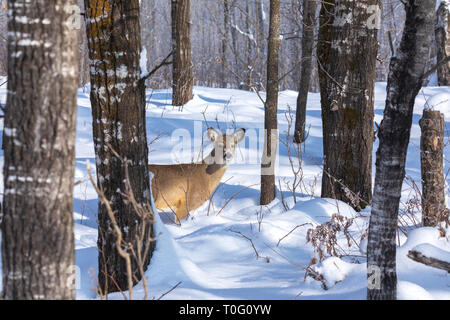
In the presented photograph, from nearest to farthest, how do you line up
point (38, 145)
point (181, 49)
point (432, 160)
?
point (38, 145) < point (432, 160) < point (181, 49)

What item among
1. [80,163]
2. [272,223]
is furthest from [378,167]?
[80,163]

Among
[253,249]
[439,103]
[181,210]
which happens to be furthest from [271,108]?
[253,249]

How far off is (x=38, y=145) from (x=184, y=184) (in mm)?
4514

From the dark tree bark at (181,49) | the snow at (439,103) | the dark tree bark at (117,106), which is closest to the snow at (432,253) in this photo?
the dark tree bark at (117,106)

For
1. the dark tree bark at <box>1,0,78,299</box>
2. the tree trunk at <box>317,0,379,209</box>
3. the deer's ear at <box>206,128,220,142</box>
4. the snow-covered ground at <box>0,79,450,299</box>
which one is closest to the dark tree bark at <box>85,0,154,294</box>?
the snow-covered ground at <box>0,79,450,299</box>

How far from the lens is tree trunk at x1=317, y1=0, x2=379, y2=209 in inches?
219

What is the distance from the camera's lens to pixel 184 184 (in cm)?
667

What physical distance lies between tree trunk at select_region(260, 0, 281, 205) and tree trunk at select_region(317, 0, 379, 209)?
62cm

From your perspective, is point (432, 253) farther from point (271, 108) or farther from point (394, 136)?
point (271, 108)

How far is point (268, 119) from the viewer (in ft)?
20.7

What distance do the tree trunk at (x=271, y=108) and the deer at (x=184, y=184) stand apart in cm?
85

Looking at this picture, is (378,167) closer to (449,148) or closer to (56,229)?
(56,229)

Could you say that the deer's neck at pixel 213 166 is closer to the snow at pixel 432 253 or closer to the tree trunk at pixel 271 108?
the tree trunk at pixel 271 108

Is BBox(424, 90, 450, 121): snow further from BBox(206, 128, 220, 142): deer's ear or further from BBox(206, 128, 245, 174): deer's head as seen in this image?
BBox(206, 128, 220, 142): deer's ear
